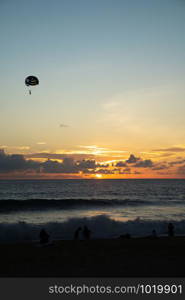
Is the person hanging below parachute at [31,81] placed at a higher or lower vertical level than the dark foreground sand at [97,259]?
higher

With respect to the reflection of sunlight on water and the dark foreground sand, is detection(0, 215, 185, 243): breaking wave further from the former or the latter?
the dark foreground sand

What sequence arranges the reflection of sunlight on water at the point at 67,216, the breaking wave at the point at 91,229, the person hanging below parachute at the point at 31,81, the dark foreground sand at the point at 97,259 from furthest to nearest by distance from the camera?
1. the reflection of sunlight on water at the point at 67,216
2. the breaking wave at the point at 91,229
3. the person hanging below parachute at the point at 31,81
4. the dark foreground sand at the point at 97,259

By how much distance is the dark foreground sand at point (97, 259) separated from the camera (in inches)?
479

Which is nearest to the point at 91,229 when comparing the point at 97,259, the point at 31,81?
the point at 97,259

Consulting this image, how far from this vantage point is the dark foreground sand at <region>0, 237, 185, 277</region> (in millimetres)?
12172

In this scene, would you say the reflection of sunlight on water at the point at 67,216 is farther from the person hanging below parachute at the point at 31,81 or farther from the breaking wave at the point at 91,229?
the person hanging below parachute at the point at 31,81

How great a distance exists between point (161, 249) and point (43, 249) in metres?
6.82

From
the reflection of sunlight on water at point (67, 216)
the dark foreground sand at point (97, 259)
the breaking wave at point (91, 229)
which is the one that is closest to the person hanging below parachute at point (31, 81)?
the dark foreground sand at point (97, 259)

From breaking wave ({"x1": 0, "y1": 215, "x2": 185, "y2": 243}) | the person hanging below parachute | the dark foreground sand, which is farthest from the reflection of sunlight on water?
the person hanging below parachute

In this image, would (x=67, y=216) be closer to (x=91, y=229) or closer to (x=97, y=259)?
(x=91, y=229)

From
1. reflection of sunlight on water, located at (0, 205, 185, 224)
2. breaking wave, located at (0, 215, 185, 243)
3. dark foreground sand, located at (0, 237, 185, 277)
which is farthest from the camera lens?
reflection of sunlight on water, located at (0, 205, 185, 224)

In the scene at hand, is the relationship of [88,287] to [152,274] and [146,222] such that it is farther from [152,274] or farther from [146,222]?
[146,222]

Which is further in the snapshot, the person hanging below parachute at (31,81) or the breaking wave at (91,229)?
the breaking wave at (91,229)

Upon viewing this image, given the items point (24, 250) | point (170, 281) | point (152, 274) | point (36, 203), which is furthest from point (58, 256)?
point (36, 203)
